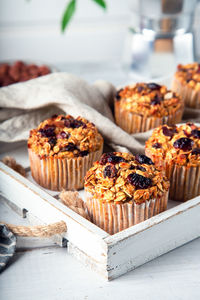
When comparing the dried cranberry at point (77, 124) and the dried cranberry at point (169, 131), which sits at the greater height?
the dried cranberry at point (169, 131)

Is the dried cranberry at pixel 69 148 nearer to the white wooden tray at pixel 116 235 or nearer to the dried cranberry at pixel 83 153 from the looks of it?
the dried cranberry at pixel 83 153

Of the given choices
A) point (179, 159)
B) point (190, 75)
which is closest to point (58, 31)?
point (190, 75)

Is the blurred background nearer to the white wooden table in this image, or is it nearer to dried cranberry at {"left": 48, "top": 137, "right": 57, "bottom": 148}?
dried cranberry at {"left": 48, "top": 137, "right": 57, "bottom": 148}

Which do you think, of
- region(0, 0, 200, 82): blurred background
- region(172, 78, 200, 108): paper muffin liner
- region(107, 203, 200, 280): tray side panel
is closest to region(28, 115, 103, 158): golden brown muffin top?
region(107, 203, 200, 280): tray side panel

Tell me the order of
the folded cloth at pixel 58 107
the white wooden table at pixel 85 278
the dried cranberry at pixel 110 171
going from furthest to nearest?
the folded cloth at pixel 58 107 < the dried cranberry at pixel 110 171 < the white wooden table at pixel 85 278

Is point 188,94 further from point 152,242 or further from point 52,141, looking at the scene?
point 152,242

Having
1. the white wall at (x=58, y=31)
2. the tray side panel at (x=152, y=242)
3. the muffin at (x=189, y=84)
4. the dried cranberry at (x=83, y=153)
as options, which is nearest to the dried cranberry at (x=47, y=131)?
the dried cranberry at (x=83, y=153)
